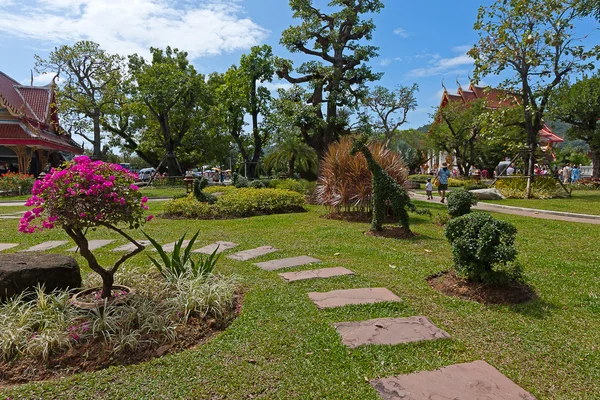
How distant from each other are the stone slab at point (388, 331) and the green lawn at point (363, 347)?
85 mm

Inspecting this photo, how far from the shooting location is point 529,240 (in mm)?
6453

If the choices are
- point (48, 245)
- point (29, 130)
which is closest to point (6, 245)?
point (48, 245)

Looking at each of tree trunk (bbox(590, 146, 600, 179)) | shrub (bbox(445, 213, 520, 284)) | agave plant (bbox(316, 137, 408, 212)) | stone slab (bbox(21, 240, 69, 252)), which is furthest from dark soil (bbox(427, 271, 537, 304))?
tree trunk (bbox(590, 146, 600, 179))

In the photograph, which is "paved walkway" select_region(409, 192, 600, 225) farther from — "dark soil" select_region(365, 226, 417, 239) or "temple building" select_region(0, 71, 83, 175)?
"temple building" select_region(0, 71, 83, 175)

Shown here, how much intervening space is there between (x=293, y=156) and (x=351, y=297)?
2394cm

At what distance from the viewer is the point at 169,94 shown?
23781 mm

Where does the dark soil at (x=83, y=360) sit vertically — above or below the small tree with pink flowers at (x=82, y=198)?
below

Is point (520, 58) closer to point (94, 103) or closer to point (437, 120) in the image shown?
point (437, 120)

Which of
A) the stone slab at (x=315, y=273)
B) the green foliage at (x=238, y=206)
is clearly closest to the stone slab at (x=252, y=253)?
the stone slab at (x=315, y=273)

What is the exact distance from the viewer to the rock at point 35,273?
3.26 meters

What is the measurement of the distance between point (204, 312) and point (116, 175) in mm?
1383

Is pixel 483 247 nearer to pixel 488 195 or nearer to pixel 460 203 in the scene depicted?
pixel 460 203

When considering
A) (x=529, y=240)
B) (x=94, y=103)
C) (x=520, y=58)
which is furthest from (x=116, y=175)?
(x=94, y=103)

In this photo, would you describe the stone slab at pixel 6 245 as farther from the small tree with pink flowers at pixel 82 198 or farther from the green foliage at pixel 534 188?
the green foliage at pixel 534 188
